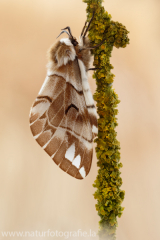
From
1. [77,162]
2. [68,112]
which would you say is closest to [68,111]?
[68,112]

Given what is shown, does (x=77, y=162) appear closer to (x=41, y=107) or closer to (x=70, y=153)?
(x=70, y=153)

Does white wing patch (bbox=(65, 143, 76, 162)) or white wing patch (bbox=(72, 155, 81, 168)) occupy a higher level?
white wing patch (bbox=(65, 143, 76, 162))

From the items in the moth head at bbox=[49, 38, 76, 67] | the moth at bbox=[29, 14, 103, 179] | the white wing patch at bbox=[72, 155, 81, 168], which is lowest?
the white wing patch at bbox=[72, 155, 81, 168]

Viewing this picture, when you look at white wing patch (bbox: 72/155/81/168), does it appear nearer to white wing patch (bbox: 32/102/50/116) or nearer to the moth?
the moth

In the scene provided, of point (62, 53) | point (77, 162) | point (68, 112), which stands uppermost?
point (62, 53)

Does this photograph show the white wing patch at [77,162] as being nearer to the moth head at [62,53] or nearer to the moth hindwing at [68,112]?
the moth hindwing at [68,112]

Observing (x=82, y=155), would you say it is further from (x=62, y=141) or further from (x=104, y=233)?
(x=104, y=233)

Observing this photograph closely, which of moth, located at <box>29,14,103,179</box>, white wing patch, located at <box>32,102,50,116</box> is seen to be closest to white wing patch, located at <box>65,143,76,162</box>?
moth, located at <box>29,14,103,179</box>
